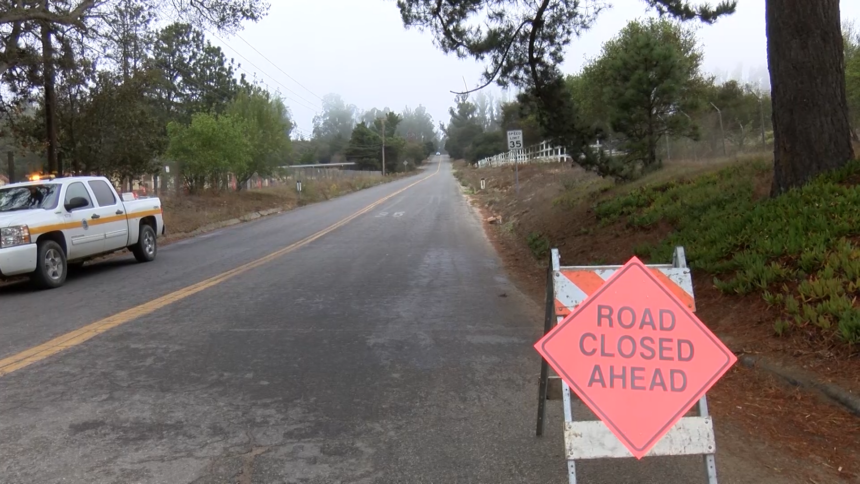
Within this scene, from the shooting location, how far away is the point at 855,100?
1958cm

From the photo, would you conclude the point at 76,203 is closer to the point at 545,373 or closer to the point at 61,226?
the point at 61,226

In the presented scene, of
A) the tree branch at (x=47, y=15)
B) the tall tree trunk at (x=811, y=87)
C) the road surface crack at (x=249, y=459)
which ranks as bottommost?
the road surface crack at (x=249, y=459)

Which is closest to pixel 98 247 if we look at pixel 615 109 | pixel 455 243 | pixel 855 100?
pixel 455 243

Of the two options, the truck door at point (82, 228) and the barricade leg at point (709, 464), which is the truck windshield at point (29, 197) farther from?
the barricade leg at point (709, 464)

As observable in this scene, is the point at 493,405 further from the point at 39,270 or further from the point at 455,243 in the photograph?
the point at 455,243

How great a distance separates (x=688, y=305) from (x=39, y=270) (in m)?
9.56

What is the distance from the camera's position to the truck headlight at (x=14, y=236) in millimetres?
9164

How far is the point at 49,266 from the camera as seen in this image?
9953 mm

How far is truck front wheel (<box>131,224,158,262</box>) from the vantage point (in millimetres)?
12945

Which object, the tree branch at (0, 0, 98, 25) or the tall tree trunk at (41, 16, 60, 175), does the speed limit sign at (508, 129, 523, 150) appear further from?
the tall tree trunk at (41, 16, 60, 175)

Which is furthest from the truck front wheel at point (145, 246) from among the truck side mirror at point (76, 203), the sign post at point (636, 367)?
the sign post at point (636, 367)

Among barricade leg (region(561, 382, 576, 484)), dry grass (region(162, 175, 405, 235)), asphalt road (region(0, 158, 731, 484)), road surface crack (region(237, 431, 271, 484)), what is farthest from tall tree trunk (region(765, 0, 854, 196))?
dry grass (region(162, 175, 405, 235))

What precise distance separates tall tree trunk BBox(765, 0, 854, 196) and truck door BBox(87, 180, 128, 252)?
35.9 ft

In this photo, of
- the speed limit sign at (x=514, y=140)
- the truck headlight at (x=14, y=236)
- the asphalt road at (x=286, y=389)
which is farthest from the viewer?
the speed limit sign at (x=514, y=140)
